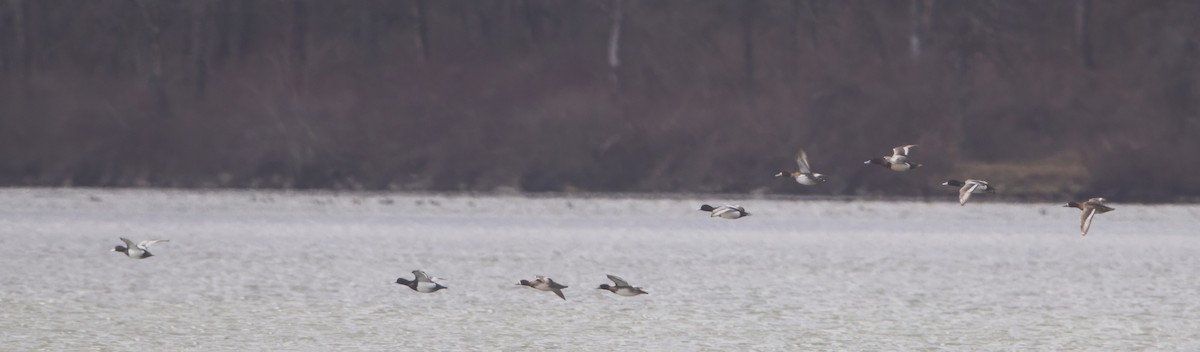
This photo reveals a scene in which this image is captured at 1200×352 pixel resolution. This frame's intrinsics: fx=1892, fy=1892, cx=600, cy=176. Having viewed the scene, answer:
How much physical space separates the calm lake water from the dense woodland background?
13.0ft

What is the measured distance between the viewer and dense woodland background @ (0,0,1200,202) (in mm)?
40156

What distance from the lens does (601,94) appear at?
42938 millimetres

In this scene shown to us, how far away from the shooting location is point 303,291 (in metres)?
20.1

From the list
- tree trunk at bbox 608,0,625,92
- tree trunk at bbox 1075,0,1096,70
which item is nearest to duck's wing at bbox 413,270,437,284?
tree trunk at bbox 608,0,625,92

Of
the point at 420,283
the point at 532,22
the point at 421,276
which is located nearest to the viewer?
the point at 421,276

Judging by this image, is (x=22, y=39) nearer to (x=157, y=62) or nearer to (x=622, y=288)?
(x=157, y=62)

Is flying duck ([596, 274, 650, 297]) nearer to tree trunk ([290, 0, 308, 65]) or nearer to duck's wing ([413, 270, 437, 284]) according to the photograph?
duck's wing ([413, 270, 437, 284])

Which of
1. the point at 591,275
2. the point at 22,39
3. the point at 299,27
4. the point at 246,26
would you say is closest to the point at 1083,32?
the point at 299,27

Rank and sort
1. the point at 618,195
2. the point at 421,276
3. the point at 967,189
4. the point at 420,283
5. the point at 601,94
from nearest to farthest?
the point at 967,189
the point at 421,276
the point at 420,283
the point at 618,195
the point at 601,94

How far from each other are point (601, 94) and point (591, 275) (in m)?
20.9

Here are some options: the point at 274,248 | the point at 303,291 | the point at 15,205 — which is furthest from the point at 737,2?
the point at 303,291

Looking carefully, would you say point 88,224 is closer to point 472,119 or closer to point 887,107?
point 472,119

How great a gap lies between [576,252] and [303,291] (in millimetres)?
6259

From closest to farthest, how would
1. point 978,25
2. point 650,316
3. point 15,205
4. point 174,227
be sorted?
1. point 650,316
2. point 174,227
3. point 15,205
4. point 978,25
